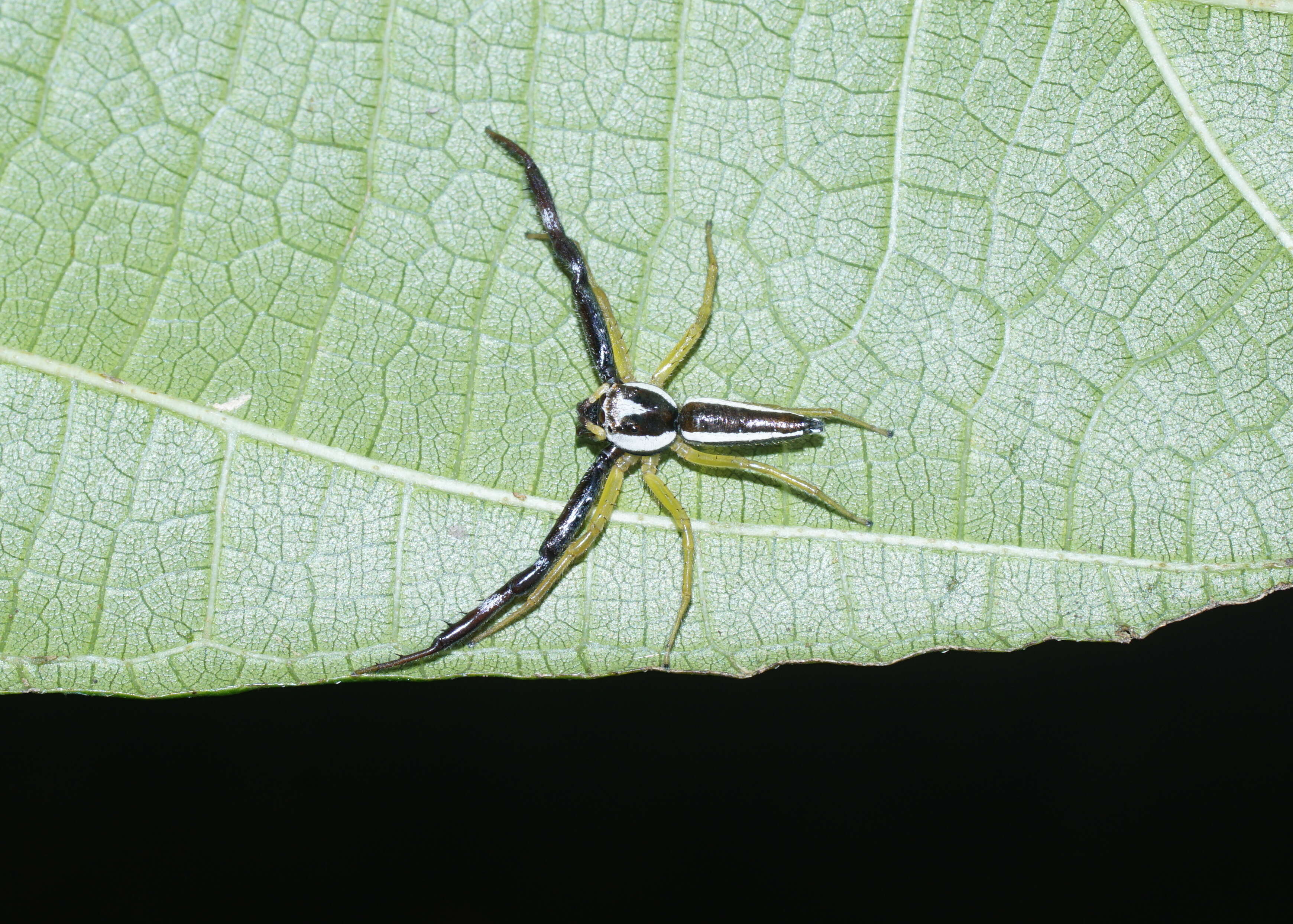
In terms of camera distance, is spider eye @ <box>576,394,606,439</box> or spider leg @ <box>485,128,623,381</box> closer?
spider leg @ <box>485,128,623,381</box>

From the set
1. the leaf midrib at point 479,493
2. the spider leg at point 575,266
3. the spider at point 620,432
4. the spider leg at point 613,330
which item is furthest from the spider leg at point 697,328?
the leaf midrib at point 479,493

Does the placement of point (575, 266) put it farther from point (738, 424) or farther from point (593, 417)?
point (738, 424)

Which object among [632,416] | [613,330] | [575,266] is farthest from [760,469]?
[575,266]

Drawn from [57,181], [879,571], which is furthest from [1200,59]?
[57,181]

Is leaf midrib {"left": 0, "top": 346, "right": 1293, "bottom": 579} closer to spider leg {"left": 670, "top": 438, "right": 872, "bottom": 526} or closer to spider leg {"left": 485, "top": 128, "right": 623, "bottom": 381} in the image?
spider leg {"left": 670, "top": 438, "right": 872, "bottom": 526}

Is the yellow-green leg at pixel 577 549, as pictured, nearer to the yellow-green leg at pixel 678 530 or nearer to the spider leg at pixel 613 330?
the yellow-green leg at pixel 678 530

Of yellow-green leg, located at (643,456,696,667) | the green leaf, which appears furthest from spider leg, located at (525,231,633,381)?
yellow-green leg, located at (643,456,696,667)

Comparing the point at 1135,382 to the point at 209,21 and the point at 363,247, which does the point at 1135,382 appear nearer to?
the point at 363,247
